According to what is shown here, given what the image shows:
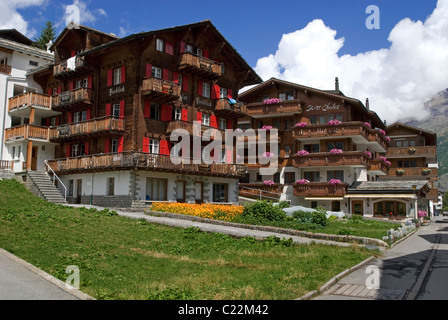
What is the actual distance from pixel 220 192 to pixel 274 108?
15.0 meters

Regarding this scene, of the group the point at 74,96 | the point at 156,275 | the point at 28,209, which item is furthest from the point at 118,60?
the point at 156,275

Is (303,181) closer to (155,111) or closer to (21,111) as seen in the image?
(155,111)

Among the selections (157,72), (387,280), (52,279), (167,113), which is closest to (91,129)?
(167,113)

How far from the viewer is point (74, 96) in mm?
38281

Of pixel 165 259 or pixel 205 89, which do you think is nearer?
pixel 165 259

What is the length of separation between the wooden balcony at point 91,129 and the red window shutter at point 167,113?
11.8ft

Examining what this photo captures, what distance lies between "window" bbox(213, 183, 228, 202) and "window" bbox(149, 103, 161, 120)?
29.4 feet

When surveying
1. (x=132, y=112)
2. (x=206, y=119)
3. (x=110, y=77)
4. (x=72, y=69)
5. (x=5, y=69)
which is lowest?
(x=132, y=112)

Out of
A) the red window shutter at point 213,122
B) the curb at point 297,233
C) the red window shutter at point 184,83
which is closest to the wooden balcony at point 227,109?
the red window shutter at point 213,122

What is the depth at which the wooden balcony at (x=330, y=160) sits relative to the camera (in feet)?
152

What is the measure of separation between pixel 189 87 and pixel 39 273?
101 feet

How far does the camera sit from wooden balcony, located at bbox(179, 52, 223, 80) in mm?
38438

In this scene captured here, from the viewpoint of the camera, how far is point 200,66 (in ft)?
129
